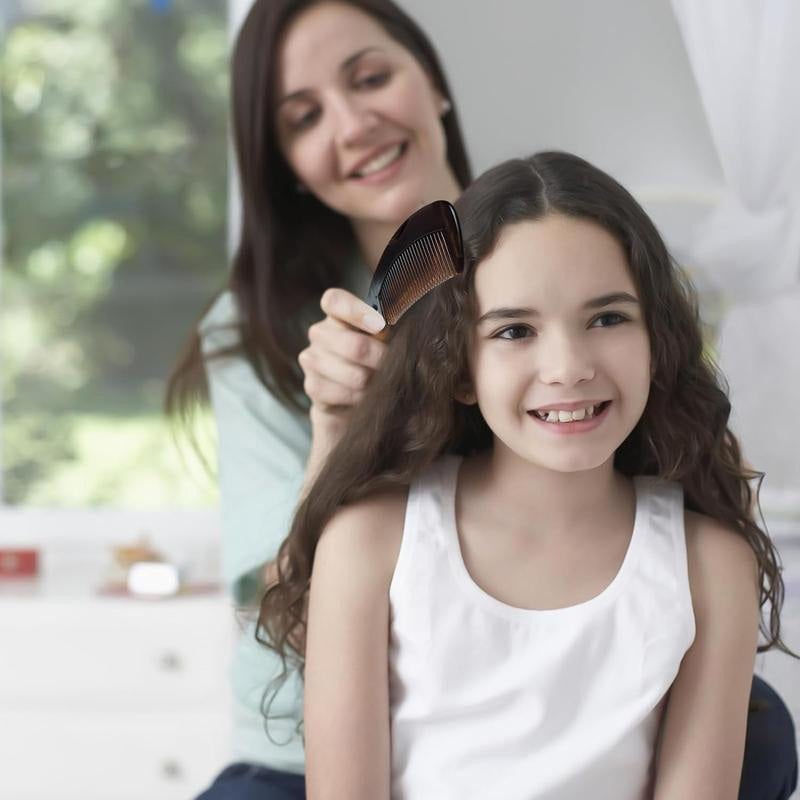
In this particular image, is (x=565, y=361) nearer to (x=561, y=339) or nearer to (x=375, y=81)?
(x=561, y=339)

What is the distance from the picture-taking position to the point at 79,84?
110 inches

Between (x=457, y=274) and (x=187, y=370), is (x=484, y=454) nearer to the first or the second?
(x=457, y=274)

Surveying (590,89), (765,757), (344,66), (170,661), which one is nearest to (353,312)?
(344,66)

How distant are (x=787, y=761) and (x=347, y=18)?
Answer: 119cm

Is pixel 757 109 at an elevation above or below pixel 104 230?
above

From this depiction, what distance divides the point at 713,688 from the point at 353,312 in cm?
56

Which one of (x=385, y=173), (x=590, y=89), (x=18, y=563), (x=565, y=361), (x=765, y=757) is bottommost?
(x=18, y=563)

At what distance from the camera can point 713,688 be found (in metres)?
1.25

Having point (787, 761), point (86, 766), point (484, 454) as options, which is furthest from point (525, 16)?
point (86, 766)

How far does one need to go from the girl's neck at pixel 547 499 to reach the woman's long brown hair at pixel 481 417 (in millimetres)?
72

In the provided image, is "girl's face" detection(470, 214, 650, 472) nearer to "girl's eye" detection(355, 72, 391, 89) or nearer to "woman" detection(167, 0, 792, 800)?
"woman" detection(167, 0, 792, 800)

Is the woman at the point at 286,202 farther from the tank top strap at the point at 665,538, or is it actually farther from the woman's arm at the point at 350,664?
the tank top strap at the point at 665,538

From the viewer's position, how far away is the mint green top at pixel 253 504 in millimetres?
1589

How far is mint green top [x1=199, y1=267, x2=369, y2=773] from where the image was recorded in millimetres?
1589
